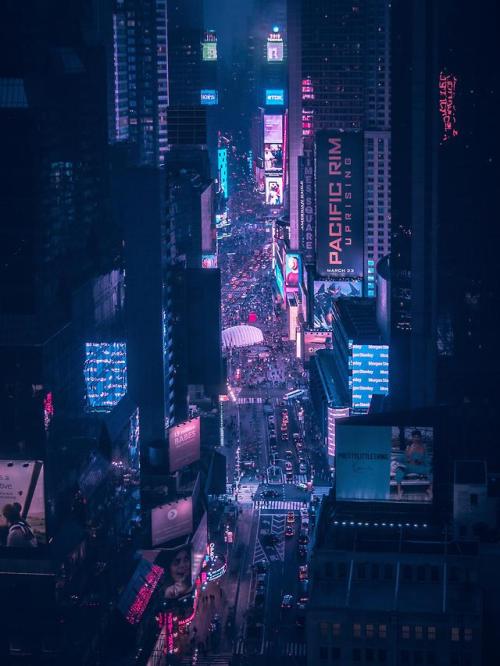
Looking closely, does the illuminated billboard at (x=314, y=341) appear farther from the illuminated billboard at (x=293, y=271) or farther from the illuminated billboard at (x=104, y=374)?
the illuminated billboard at (x=104, y=374)

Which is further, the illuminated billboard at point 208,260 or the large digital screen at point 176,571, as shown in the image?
the illuminated billboard at point 208,260

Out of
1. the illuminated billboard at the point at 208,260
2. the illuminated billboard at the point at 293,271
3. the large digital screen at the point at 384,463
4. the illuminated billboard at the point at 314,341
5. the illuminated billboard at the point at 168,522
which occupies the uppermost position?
the illuminated billboard at the point at 208,260

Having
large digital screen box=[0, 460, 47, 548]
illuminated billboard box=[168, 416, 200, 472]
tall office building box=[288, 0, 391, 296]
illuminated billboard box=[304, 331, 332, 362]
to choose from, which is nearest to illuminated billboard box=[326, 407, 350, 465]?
illuminated billboard box=[168, 416, 200, 472]

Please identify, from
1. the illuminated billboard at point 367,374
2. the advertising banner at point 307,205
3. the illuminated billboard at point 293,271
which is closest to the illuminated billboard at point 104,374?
the illuminated billboard at point 367,374

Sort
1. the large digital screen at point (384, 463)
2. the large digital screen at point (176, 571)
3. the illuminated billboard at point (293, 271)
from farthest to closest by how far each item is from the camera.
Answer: the illuminated billboard at point (293, 271)
the large digital screen at point (176, 571)
the large digital screen at point (384, 463)

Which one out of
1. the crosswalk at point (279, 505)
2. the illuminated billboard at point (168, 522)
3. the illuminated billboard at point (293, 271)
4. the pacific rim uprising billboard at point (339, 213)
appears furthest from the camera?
the illuminated billboard at point (293, 271)

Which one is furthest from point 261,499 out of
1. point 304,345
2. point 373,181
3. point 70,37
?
point 373,181

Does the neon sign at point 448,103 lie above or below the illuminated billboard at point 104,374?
above

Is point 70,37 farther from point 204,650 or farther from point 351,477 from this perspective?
point 204,650

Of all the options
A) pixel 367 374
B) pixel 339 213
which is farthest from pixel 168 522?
pixel 339 213
